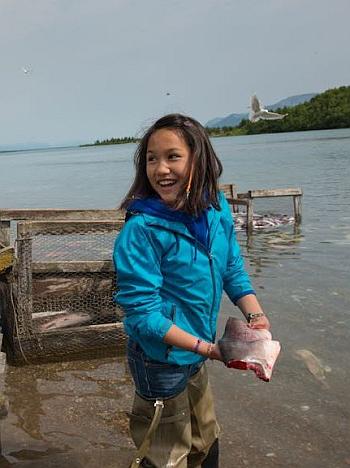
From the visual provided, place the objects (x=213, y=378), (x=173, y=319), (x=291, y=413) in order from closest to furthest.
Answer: (x=173, y=319) < (x=291, y=413) < (x=213, y=378)

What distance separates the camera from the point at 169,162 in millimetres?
2529

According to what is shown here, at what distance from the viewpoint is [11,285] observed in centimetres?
565

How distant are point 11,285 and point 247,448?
2954mm

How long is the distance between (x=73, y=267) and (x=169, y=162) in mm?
3587

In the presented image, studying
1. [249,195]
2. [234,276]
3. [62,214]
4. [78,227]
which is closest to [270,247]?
[249,195]

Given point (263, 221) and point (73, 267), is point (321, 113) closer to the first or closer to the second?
point (263, 221)

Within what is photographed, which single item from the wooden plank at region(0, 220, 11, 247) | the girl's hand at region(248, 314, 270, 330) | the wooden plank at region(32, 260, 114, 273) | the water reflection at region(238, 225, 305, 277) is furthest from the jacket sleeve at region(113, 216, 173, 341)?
the water reflection at region(238, 225, 305, 277)

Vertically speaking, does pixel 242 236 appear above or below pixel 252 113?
below

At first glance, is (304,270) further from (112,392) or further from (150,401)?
(150,401)

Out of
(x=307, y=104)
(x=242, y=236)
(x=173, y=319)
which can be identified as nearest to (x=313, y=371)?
(x=173, y=319)

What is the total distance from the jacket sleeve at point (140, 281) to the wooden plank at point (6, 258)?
129 inches

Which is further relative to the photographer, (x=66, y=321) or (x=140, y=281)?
(x=66, y=321)

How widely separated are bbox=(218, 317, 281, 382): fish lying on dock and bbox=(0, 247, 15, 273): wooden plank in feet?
11.7

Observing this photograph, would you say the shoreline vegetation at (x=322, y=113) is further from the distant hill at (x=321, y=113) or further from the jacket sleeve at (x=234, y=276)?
the jacket sleeve at (x=234, y=276)
